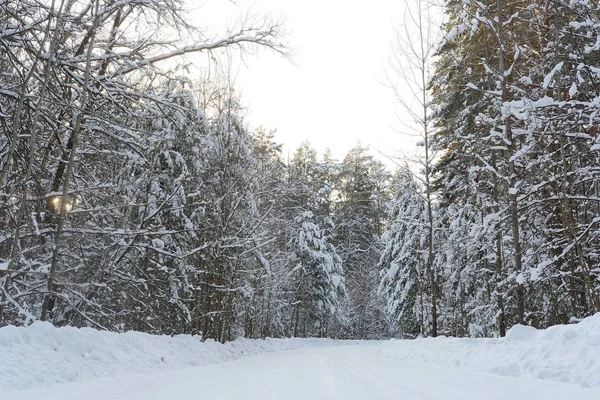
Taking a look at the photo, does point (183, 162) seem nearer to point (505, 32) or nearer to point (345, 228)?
point (505, 32)

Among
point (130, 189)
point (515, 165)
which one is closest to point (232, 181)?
point (130, 189)

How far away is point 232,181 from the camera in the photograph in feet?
48.3

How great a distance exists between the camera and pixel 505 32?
11.5 metres

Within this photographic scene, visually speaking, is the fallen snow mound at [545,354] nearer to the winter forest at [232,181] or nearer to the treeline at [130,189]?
the winter forest at [232,181]

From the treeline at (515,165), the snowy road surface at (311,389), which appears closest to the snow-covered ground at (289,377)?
the snowy road surface at (311,389)

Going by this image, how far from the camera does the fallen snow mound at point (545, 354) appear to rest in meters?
4.40

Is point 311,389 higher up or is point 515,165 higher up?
point 515,165

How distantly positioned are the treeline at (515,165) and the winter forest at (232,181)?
0.09m

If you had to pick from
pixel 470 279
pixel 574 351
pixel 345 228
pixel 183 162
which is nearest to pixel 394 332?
pixel 345 228

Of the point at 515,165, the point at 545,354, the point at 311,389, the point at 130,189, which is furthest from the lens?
the point at 130,189

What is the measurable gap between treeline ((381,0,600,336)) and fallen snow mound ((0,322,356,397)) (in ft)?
23.2

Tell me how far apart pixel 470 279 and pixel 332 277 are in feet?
55.5

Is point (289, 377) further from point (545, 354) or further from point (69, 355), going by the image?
point (545, 354)

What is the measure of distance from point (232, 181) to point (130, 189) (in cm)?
453
